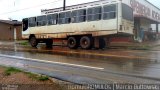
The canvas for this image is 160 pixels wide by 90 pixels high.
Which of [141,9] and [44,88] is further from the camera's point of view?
[141,9]

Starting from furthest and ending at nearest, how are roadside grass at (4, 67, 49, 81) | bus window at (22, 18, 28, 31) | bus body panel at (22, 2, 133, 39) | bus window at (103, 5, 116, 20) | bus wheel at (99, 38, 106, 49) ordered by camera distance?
bus window at (22, 18, 28, 31) → bus wheel at (99, 38, 106, 49) → bus window at (103, 5, 116, 20) → bus body panel at (22, 2, 133, 39) → roadside grass at (4, 67, 49, 81)

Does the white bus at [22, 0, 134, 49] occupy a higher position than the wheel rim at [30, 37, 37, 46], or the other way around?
the white bus at [22, 0, 134, 49]

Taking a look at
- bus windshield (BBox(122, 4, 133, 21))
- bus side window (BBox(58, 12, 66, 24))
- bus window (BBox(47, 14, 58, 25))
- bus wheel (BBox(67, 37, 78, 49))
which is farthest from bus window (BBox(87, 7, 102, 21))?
bus window (BBox(47, 14, 58, 25))

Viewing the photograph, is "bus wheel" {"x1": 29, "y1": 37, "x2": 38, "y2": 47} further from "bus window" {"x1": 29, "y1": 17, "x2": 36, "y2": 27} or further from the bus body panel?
"bus window" {"x1": 29, "y1": 17, "x2": 36, "y2": 27}

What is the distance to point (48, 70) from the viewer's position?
10.8 metres

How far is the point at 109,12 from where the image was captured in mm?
Answer: 18984

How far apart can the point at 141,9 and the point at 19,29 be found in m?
23.3

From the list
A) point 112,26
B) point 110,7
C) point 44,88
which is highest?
point 110,7

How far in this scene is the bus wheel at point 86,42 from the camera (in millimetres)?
20305

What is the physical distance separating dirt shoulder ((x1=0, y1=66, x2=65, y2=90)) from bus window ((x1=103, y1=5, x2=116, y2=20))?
391 inches

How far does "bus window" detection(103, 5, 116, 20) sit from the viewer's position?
18688 mm

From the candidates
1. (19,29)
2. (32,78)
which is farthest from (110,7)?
(19,29)

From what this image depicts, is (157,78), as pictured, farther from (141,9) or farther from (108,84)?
(141,9)

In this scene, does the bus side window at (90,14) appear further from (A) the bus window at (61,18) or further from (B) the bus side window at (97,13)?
(A) the bus window at (61,18)
